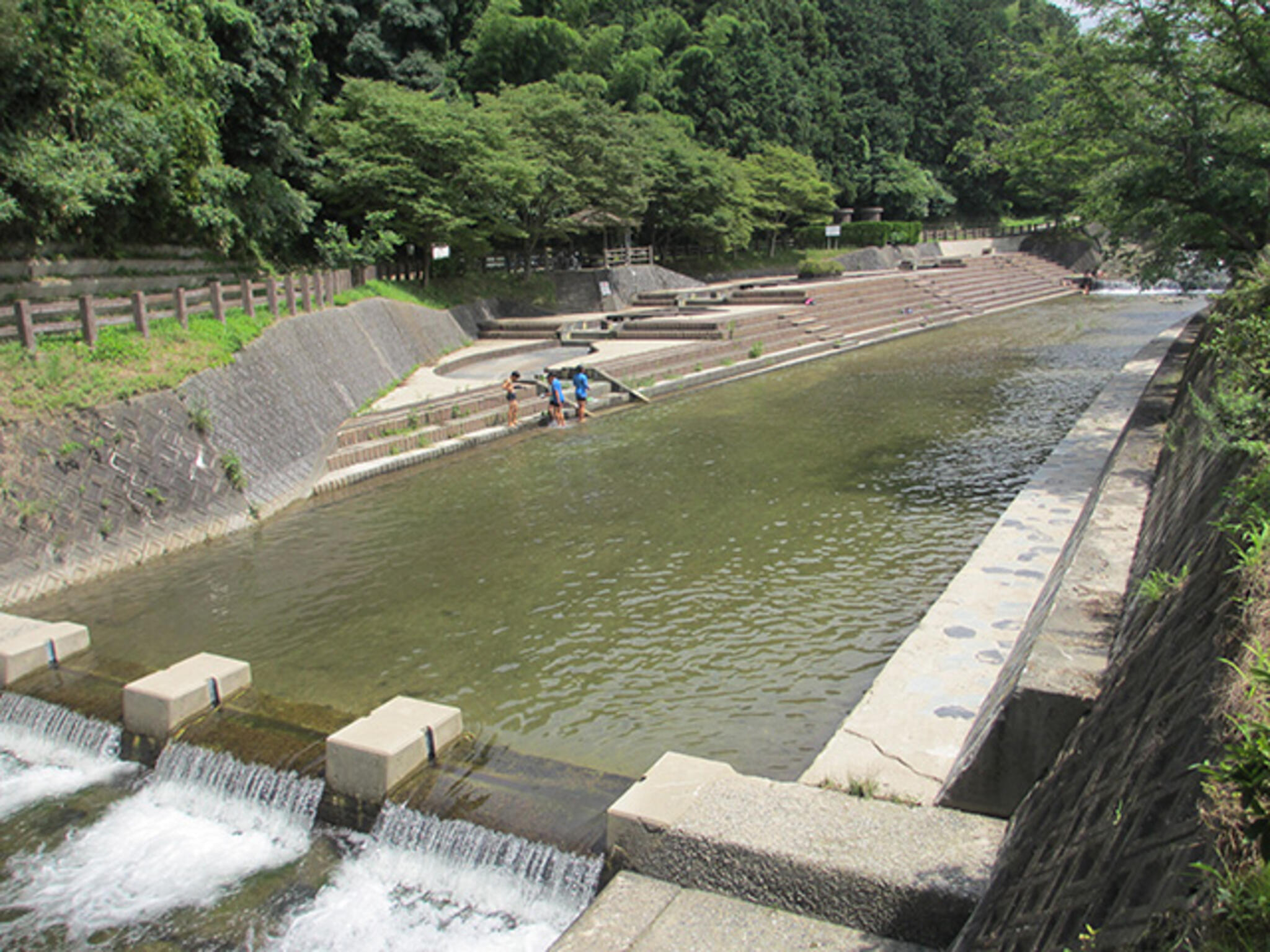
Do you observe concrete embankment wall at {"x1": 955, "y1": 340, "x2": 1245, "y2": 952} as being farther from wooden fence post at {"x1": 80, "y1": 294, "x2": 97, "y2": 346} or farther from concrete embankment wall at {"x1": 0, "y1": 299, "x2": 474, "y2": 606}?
wooden fence post at {"x1": 80, "y1": 294, "x2": 97, "y2": 346}

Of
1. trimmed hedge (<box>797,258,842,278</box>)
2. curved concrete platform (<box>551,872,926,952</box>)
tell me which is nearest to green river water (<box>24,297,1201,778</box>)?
curved concrete platform (<box>551,872,926,952</box>)

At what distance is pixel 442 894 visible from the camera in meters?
6.52

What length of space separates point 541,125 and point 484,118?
5595 millimetres

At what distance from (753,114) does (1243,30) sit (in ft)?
169

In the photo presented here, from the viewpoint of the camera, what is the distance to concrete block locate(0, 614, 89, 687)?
9195mm

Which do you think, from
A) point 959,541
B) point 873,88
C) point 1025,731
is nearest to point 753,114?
point 873,88

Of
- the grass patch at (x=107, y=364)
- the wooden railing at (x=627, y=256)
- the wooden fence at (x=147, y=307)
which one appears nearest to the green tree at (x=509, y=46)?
the wooden railing at (x=627, y=256)

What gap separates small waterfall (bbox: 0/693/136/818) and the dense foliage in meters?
10.7

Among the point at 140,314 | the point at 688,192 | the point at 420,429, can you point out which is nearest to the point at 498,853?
the point at 140,314

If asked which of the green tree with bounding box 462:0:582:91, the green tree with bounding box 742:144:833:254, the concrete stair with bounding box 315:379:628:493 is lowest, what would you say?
the concrete stair with bounding box 315:379:628:493

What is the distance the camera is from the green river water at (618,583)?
26.8 feet

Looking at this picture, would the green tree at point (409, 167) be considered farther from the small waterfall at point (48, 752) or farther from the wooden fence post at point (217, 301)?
the small waterfall at point (48, 752)

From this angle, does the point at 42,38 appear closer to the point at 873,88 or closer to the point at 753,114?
the point at 753,114

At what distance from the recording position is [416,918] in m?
6.25
